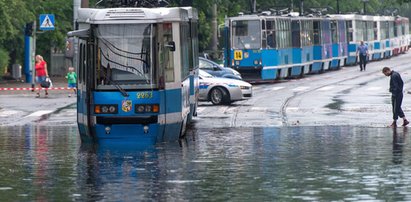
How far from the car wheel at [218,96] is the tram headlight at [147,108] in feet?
50.8

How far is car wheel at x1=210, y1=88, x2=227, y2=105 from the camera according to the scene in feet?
127

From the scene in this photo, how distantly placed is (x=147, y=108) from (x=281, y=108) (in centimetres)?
1425

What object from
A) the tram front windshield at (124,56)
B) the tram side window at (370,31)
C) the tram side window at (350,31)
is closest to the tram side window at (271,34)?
the tram side window at (350,31)

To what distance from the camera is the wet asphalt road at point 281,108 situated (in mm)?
31812

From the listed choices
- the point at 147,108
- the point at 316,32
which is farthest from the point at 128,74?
the point at 316,32

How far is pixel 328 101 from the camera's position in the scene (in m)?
40.5

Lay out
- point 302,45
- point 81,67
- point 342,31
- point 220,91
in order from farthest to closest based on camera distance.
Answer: point 342,31 < point 302,45 < point 220,91 < point 81,67

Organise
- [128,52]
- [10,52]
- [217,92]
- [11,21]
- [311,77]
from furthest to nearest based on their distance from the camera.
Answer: [311,77], [10,52], [11,21], [217,92], [128,52]

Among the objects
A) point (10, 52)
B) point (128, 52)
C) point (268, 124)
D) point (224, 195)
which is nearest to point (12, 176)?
point (224, 195)

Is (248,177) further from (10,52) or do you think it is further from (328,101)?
(10,52)

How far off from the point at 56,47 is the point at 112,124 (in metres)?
36.3

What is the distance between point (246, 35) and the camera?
53.6 meters

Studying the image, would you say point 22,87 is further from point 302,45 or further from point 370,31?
point 370,31

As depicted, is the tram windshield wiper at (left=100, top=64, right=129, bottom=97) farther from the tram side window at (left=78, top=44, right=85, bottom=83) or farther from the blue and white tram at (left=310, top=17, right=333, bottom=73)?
the blue and white tram at (left=310, top=17, right=333, bottom=73)
